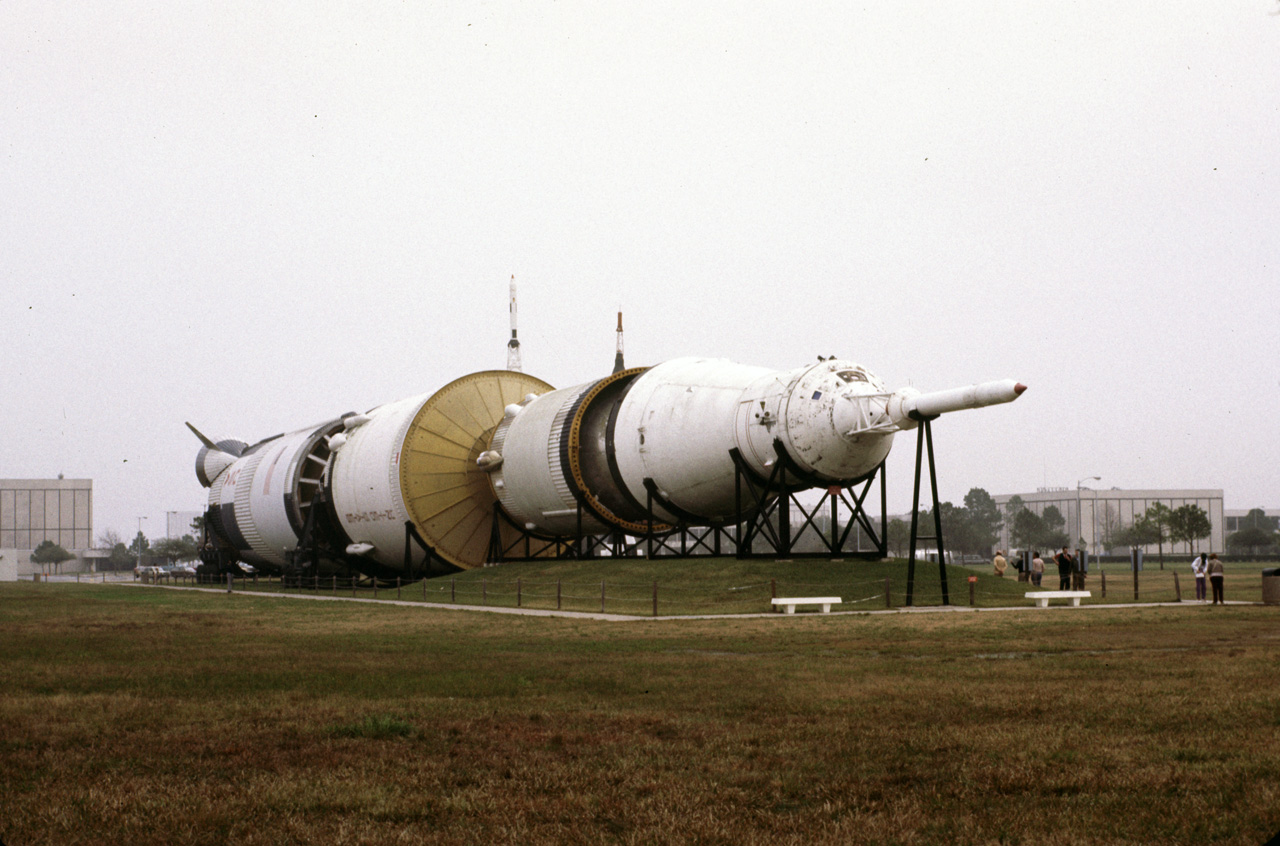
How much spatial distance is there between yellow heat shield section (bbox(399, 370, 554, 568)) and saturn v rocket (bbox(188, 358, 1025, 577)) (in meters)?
0.05

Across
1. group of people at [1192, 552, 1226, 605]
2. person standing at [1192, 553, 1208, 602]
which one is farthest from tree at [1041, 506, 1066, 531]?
group of people at [1192, 552, 1226, 605]

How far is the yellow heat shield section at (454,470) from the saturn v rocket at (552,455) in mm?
46

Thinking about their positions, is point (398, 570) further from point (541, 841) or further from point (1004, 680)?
point (541, 841)

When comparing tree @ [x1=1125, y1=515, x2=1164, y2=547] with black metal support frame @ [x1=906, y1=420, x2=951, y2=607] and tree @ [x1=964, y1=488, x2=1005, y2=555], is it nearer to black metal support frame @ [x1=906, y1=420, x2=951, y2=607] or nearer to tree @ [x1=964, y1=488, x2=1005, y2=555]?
tree @ [x1=964, y1=488, x2=1005, y2=555]

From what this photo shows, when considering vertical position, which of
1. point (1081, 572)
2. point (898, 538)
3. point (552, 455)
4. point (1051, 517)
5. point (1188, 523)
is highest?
point (552, 455)

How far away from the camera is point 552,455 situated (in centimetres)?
3819

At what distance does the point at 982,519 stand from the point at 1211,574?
120m

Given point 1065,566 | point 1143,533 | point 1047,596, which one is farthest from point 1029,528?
point 1047,596

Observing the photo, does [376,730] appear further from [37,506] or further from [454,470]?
[37,506]

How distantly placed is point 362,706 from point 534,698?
5.60 ft

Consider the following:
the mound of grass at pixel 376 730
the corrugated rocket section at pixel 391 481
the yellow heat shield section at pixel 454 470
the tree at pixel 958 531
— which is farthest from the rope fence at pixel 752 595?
the tree at pixel 958 531

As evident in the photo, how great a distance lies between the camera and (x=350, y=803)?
7168 millimetres

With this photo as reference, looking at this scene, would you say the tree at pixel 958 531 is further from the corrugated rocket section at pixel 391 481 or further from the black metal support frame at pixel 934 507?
the black metal support frame at pixel 934 507

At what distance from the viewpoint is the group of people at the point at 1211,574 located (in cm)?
2651
